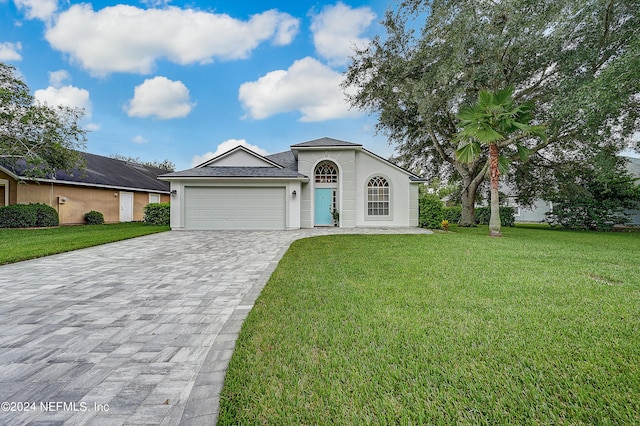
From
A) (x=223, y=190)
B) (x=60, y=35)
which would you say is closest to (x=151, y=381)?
(x=223, y=190)

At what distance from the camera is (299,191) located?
41.6 ft

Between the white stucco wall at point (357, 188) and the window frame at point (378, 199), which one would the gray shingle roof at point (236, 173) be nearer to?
the white stucco wall at point (357, 188)

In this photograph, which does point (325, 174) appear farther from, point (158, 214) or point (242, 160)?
point (158, 214)

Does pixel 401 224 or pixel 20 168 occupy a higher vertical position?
pixel 20 168

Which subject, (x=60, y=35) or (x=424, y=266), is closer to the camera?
(x=424, y=266)

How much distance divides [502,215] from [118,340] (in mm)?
21465

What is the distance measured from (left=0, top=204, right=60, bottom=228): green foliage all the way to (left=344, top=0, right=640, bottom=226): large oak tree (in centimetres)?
1717

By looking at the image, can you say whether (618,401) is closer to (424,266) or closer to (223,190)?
(424,266)

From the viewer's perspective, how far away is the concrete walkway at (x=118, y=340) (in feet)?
5.61

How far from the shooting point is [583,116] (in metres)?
9.35

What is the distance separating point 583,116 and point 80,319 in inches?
568

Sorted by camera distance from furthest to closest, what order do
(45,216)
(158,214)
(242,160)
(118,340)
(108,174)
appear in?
(108,174) < (158,214) < (242,160) < (45,216) < (118,340)

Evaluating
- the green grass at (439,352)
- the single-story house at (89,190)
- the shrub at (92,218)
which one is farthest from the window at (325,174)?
the shrub at (92,218)

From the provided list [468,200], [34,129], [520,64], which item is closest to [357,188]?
[468,200]
